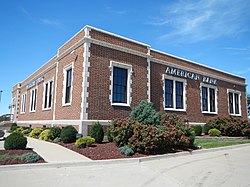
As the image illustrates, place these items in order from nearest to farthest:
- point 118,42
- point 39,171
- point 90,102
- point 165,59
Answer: point 39,171, point 90,102, point 118,42, point 165,59

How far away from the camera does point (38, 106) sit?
80.6 ft

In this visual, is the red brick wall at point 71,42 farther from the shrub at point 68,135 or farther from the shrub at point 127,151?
the shrub at point 127,151

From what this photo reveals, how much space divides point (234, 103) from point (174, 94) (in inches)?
441

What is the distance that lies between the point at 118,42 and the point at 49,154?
31.5ft

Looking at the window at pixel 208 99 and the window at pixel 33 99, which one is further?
the window at pixel 33 99

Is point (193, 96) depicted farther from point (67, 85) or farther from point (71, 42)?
point (71, 42)

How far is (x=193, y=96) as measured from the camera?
2300 centimetres

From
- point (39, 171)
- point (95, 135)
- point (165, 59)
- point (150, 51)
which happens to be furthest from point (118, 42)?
point (39, 171)

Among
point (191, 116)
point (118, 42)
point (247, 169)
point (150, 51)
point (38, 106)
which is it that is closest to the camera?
point (247, 169)

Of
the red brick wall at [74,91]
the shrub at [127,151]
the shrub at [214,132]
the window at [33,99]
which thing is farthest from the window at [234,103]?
the window at [33,99]

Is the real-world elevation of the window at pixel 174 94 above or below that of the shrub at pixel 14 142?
above

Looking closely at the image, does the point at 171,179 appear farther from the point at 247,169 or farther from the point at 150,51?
the point at 150,51

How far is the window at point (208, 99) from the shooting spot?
24281 mm

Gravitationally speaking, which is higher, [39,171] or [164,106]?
[164,106]
